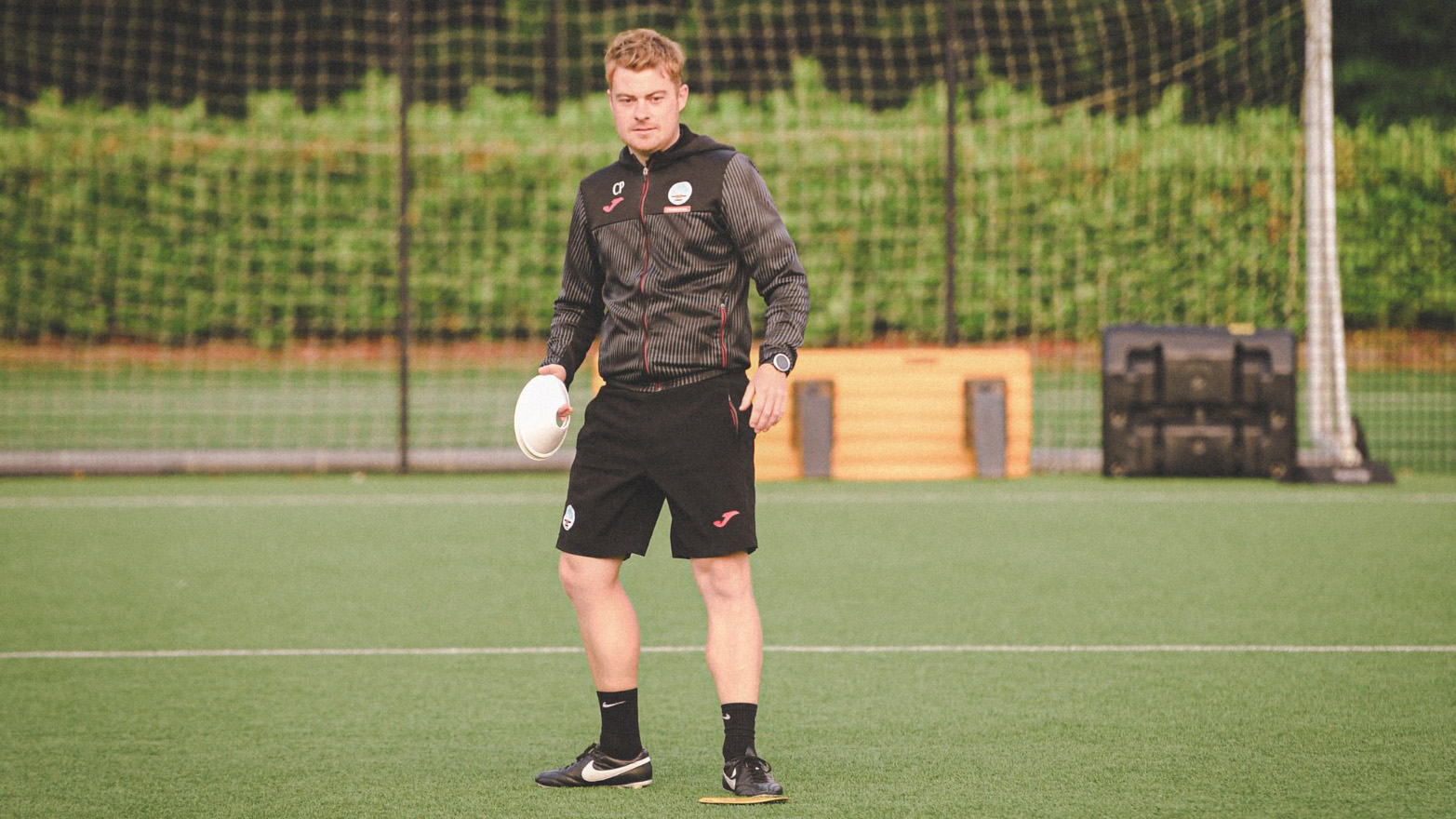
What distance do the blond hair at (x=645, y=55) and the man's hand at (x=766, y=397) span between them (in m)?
0.68

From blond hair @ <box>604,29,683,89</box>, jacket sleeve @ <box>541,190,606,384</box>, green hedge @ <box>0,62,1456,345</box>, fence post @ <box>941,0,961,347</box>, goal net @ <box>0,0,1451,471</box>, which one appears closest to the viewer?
blond hair @ <box>604,29,683,89</box>

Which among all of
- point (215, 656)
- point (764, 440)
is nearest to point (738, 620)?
point (215, 656)

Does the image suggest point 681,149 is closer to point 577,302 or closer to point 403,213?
point 577,302

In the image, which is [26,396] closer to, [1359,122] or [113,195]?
[113,195]

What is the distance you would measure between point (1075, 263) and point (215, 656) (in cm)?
1545

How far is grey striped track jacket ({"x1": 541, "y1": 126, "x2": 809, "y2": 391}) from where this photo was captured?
3840 mm

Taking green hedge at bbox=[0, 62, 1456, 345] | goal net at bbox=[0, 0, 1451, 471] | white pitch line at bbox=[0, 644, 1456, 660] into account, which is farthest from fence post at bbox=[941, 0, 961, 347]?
green hedge at bbox=[0, 62, 1456, 345]

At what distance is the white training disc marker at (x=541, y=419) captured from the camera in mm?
3904

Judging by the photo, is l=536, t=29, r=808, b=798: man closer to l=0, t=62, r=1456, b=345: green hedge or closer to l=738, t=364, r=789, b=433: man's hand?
l=738, t=364, r=789, b=433: man's hand

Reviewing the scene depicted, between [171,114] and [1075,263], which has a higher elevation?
[171,114]

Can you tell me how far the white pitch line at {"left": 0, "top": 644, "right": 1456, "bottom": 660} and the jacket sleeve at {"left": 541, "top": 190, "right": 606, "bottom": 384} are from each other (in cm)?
162

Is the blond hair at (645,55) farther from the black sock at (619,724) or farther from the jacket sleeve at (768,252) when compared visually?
the black sock at (619,724)

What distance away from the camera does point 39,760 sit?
416 cm

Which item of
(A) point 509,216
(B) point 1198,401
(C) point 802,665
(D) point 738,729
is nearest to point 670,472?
(D) point 738,729
